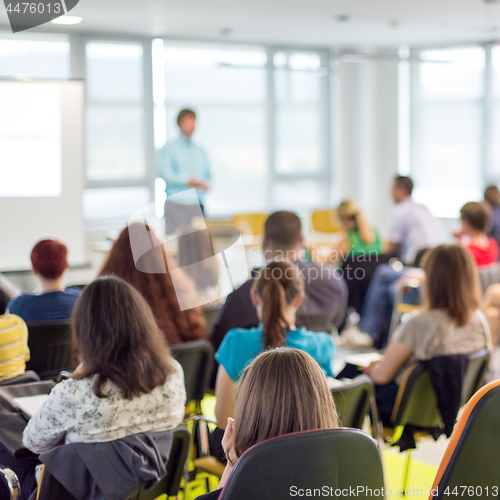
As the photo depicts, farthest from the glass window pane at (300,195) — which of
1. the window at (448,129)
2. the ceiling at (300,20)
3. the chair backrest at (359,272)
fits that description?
the chair backrest at (359,272)

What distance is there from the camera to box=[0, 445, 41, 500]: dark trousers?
202cm

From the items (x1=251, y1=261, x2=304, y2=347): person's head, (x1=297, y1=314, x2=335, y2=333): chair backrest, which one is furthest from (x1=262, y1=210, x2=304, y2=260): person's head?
(x1=251, y1=261, x2=304, y2=347): person's head

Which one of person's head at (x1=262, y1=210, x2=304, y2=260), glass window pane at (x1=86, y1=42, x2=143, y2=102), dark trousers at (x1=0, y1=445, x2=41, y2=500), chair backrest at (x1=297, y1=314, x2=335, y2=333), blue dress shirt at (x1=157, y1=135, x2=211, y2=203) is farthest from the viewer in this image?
glass window pane at (x1=86, y1=42, x2=143, y2=102)

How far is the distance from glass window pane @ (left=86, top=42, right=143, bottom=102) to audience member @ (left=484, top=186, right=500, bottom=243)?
415cm

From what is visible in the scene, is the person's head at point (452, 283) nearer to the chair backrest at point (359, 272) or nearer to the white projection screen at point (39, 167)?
the chair backrest at point (359, 272)

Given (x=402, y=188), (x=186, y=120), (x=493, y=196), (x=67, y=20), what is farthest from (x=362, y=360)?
(x=67, y=20)

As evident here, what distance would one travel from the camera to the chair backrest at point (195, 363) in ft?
8.58

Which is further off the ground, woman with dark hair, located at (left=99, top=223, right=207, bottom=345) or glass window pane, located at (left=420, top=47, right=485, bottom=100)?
glass window pane, located at (left=420, top=47, right=485, bottom=100)

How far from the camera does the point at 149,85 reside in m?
7.80

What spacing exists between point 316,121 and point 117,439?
7.91 metres

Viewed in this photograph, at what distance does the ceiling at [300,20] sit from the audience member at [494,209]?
5.99ft

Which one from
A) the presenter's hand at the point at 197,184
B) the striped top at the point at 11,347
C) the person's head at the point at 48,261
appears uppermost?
the presenter's hand at the point at 197,184

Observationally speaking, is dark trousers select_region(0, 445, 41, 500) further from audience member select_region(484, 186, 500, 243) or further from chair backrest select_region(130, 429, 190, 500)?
audience member select_region(484, 186, 500, 243)

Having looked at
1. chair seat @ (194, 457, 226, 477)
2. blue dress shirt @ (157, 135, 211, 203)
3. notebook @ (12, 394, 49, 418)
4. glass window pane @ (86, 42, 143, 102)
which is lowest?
chair seat @ (194, 457, 226, 477)
